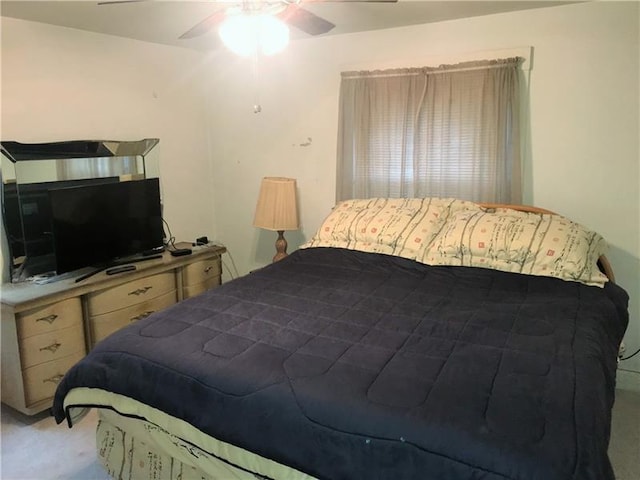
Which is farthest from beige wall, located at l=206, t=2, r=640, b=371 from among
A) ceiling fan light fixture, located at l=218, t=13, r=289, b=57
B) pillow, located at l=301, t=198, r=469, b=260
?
ceiling fan light fixture, located at l=218, t=13, r=289, b=57

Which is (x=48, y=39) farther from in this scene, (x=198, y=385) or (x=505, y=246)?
(x=505, y=246)

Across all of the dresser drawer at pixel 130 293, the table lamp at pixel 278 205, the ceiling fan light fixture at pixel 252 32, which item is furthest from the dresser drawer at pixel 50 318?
the ceiling fan light fixture at pixel 252 32

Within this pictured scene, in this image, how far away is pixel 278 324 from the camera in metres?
1.92

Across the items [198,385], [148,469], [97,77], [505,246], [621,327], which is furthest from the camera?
[97,77]

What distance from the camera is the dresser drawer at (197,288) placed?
136 inches

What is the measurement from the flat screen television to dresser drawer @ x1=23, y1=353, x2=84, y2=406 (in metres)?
0.52

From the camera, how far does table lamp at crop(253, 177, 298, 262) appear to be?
3559 mm

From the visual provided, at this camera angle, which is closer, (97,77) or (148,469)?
(148,469)

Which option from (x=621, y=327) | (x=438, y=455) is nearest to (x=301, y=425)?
(x=438, y=455)

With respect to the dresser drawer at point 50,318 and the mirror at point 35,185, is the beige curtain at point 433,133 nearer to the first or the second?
→ the mirror at point 35,185

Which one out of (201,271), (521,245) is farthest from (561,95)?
(201,271)

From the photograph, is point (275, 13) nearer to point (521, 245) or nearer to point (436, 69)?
point (436, 69)

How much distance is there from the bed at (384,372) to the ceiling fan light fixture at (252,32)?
3.69 feet

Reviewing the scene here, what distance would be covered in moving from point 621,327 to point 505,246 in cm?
65
